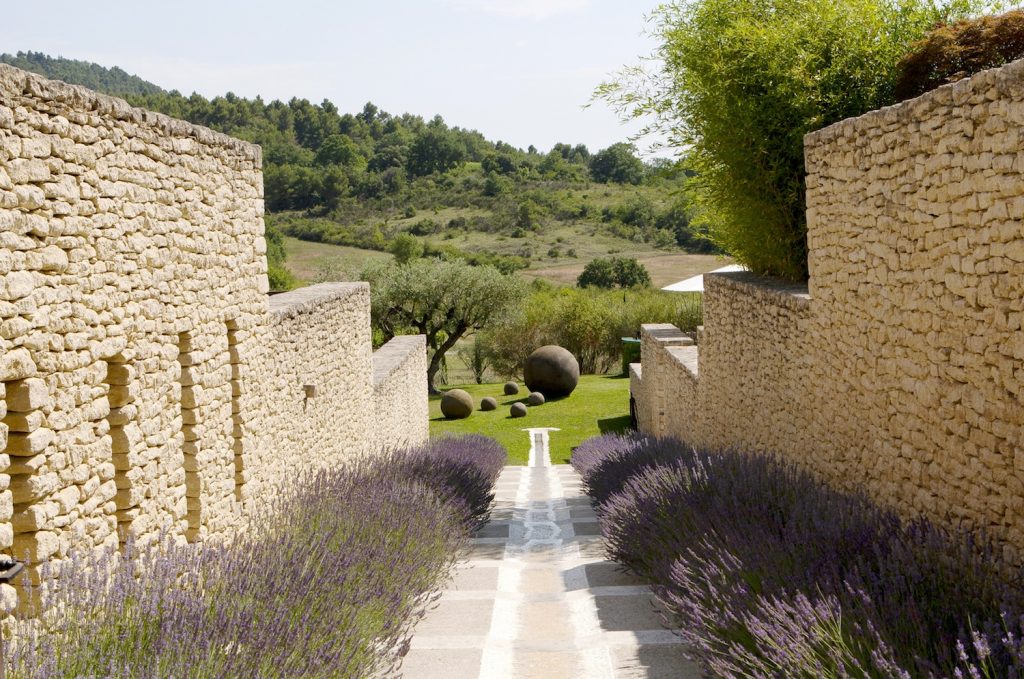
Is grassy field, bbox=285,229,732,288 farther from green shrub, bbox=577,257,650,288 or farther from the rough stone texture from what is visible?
the rough stone texture

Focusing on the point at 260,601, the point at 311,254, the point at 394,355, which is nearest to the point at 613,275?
the point at 311,254

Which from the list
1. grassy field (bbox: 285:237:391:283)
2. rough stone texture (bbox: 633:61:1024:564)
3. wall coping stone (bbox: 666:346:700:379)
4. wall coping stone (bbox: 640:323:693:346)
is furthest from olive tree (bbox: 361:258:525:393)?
rough stone texture (bbox: 633:61:1024:564)

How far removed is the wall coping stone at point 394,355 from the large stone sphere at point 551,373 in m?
7.28

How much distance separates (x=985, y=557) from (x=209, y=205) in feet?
13.7

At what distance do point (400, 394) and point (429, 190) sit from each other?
1955 inches

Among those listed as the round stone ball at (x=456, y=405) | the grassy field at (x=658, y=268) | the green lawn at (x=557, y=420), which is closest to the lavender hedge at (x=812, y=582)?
the green lawn at (x=557, y=420)

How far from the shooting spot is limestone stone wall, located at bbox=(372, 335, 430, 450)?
1062 centimetres

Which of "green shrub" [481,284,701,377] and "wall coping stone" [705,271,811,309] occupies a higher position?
"wall coping stone" [705,271,811,309]

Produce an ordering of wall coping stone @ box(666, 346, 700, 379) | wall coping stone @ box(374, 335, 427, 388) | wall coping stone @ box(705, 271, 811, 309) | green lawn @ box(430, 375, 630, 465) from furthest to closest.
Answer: green lawn @ box(430, 375, 630, 465)
wall coping stone @ box(666, 346, 700, 379)
wall coping stone @ box(374, 335, 427, 388)
wall coping stone @ box(705, 271, 811, 309)

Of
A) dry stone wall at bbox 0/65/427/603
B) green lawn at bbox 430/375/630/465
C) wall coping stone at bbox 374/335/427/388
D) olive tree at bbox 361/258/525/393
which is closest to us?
dry stone wall at bbox 0/65/427/603

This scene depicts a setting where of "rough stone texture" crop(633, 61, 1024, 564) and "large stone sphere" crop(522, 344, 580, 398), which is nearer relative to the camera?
"rough stone texture" crop(633, 61, 1024, 564)

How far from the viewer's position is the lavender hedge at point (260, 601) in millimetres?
2955

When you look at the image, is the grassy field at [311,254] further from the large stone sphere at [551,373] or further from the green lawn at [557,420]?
the green lawn at [557,420]

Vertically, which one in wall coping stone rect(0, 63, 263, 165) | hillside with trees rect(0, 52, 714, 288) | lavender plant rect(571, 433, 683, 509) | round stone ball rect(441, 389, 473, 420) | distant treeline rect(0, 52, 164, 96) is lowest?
round stone ball rect(441, 389, 473, 420)
